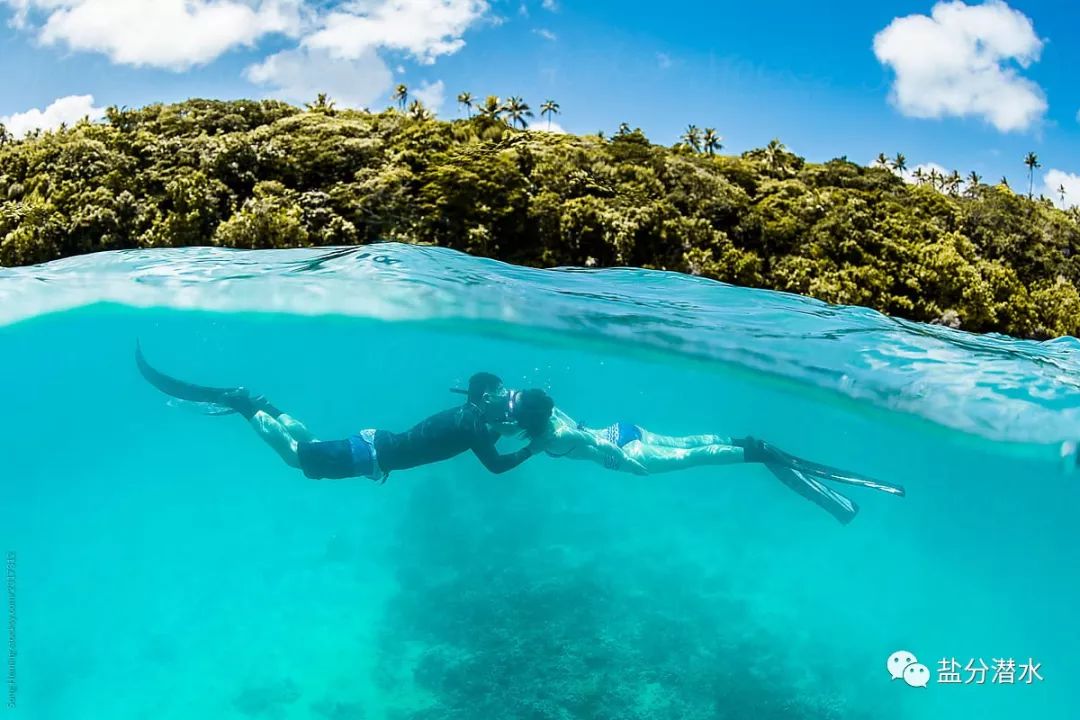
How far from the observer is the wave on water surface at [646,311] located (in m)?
11.8

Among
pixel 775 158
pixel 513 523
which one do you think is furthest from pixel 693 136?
pixel 513 523

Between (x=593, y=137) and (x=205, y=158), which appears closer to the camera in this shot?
(x=205, y=158)

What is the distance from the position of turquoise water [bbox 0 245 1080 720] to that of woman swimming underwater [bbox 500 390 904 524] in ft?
9.13

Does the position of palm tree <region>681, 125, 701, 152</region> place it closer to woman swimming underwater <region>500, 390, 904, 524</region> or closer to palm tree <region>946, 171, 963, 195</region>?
palm tree <region>946, 171, 963, 195</region>

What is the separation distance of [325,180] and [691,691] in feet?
96.1

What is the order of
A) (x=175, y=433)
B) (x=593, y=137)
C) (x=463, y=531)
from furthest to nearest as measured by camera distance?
(x=593, y=137), (x=175, y=433), (x=463, y=531)

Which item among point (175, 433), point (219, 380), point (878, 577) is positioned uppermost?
point (219, 380)

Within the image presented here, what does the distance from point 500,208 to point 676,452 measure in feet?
82.2

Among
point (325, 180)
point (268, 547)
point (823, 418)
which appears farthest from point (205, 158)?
point (823, 418)

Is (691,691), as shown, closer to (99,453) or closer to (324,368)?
(324,368)

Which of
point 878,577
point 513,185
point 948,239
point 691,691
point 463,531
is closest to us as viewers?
point 691,691

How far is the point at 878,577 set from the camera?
94.3 feet

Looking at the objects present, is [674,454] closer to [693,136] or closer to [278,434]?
[278,434]

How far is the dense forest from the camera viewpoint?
3281 centimetres
